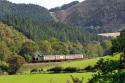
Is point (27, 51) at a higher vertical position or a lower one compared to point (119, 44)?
lower

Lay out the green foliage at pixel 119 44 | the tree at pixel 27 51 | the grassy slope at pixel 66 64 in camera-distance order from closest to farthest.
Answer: the green foliage at pixel 119 44 → the grassy slope at pixel 66 64 → the tree at pixel 27 51

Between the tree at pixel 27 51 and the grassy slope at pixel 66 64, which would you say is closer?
the grassy slope at pixel 66 64

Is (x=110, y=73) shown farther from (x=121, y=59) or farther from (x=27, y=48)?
(x=27, y=48)

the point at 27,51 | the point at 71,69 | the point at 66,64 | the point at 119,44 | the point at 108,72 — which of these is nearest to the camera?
the point at 108,72

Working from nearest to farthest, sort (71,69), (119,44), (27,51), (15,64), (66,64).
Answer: (119,44) < (71,69) < (66,64) < (15,64) < (27,51)

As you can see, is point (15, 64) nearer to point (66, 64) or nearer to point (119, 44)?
point (66, 64)

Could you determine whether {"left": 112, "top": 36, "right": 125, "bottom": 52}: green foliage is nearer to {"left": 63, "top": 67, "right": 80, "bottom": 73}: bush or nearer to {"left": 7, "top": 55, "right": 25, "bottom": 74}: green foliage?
{"left": 63, "top": 67, "right": 80, "bottom": 73}: bush

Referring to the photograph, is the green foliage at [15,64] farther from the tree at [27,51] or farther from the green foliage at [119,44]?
the green foliage at [119,44]

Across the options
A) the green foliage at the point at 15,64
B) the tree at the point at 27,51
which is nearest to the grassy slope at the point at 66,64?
the green foliage at the point at 15,64

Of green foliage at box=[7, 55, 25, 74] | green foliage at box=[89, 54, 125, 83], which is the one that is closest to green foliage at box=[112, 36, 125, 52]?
green foliage at box=[89, 54, 125, 83]

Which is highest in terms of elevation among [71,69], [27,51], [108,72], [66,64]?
[108,72]

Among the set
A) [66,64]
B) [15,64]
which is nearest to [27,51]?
[15,64]

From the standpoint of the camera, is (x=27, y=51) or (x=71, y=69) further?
(x=27, y=51)

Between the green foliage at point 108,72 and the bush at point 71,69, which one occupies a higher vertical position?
the green foliage at point 108,72
